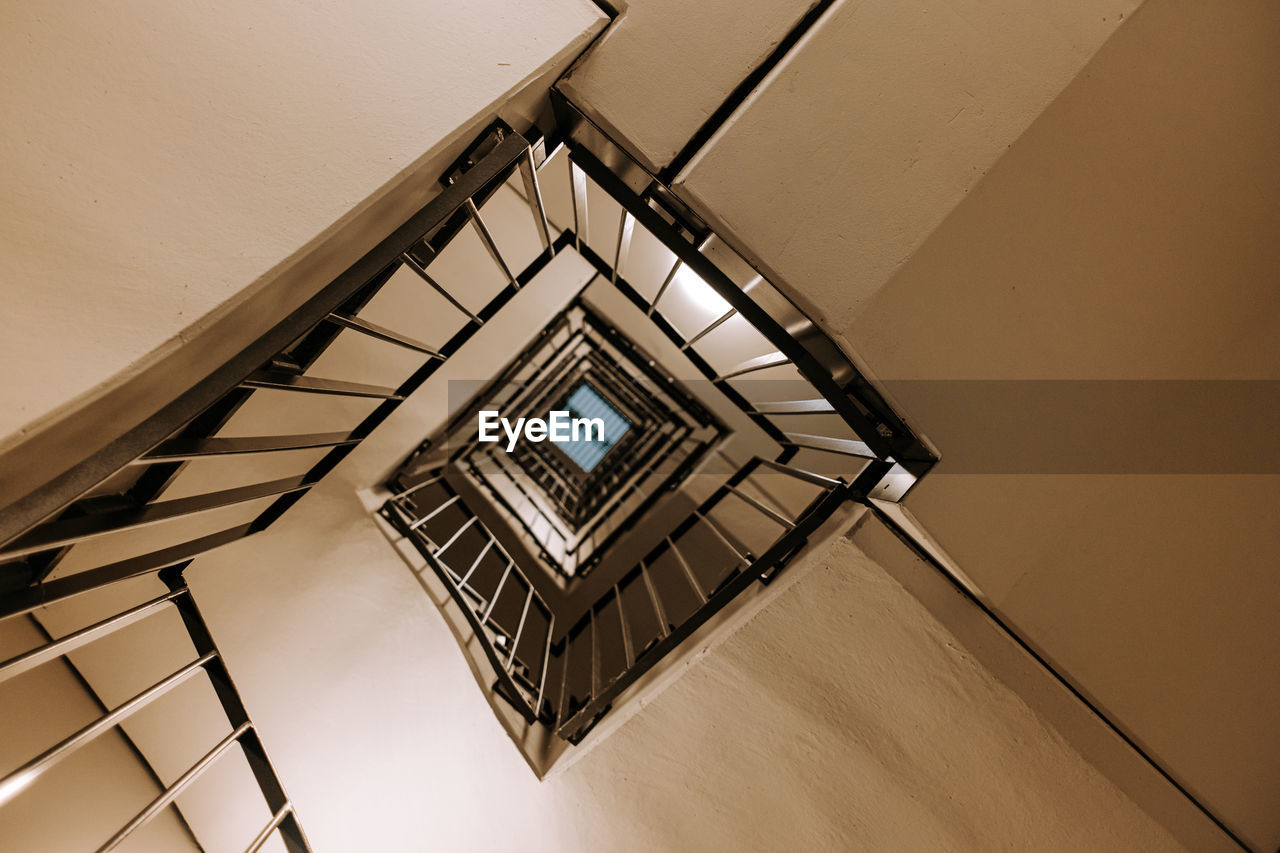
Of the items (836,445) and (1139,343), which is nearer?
(1139,343)

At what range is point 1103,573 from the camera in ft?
3.68

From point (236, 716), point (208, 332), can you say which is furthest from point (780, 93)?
point (236, 716)

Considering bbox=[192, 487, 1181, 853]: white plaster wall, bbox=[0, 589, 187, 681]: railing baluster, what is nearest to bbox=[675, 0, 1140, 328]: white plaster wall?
bbox=[192, 487, 1181, 853]: white plaster wall

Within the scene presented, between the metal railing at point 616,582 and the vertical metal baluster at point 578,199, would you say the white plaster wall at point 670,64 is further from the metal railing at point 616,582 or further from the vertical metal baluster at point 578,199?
the metal railing at point 616,582

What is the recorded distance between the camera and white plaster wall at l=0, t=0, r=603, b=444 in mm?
655

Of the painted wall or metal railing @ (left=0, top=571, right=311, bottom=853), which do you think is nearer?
metal railing @ (left=0, top=571, right=311, bottom=853)

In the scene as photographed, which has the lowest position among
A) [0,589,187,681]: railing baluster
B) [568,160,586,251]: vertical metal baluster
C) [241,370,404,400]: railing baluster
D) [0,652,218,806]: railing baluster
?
[0,652,218,806]: railing baluster

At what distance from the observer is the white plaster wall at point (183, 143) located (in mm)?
655

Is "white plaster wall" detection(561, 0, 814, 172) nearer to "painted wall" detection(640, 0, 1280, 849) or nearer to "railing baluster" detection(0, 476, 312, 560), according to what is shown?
"painted wall" detection(640, 0, 1280, 849)

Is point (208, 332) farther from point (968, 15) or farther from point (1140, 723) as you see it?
point (1140, 723)

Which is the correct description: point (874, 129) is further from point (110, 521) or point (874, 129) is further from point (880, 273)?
point (110, 521)

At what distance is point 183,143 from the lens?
733mm

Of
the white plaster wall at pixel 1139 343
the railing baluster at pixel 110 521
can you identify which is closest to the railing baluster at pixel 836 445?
the white plaster wall at pixel 1139 343

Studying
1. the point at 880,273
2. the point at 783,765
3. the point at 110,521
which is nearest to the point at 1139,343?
the point at 880,273
